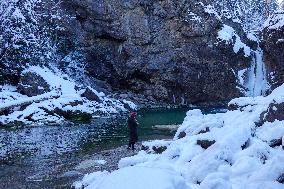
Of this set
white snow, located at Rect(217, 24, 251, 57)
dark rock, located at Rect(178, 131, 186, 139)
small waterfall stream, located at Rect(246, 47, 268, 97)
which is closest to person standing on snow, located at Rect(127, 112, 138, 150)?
dark rock, located at Rect(178, 131, 186, 139)

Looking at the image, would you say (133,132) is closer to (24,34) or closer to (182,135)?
(182,135)

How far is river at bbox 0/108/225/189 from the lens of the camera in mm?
14742

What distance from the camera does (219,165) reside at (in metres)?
10.5

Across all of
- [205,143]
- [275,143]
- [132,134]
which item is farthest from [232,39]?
[275,143]

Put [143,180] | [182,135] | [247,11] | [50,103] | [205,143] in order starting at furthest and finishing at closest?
[247,11]
[50,103]
[182,135]
[205,143]
[143,180]

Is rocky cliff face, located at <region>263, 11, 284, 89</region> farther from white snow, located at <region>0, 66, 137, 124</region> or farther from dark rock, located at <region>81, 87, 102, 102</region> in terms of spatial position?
dark rock, located at <region>81, 87, 102, 102</region>

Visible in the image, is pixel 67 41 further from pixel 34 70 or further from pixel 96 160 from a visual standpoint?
pixel 96 160

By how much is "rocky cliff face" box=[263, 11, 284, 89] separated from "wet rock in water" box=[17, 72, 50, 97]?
82.8 ft

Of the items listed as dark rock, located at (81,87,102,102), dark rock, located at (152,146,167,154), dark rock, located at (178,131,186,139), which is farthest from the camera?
dark rock, located at (81,87,102,102)

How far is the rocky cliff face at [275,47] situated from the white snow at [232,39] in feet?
127

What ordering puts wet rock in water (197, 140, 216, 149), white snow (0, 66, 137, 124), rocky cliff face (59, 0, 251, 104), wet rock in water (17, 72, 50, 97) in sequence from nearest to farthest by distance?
wet rock in water (197, 140, 216, 149) < white snow (0, 66, 137, 124) < wet rock in water (17, 72, 50, 97) < rocky cliff face (59, 0, 251, 104)

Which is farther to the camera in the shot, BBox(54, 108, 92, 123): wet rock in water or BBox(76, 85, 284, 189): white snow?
BBox(54, 108, 92, 123): wet rock in water

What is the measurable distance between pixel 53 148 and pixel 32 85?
1984cm

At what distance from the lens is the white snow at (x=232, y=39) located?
186 ft
